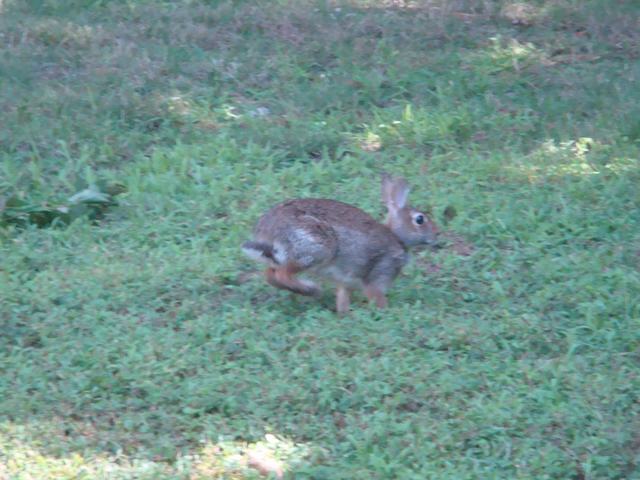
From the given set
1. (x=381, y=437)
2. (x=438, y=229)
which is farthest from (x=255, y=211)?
(x=381, y=437)

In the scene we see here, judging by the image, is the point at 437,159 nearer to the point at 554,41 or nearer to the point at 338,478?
the point at 554,41

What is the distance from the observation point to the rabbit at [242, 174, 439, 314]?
643cm

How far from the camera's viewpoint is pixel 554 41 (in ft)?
33.7

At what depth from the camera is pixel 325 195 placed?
7879mm

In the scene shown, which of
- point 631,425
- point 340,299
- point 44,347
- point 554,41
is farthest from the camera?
point 554,41

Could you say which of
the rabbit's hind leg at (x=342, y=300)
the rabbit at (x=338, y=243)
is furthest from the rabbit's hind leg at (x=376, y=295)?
the rabbit's hind leg at (x=342, y=300)

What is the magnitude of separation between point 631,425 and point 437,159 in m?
3.30

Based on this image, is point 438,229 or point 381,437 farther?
point 438,229

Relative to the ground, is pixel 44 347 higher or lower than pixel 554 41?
lower

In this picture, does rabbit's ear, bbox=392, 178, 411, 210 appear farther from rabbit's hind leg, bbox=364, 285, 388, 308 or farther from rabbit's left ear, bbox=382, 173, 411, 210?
rabbit's hind leg, bbox=364, 285, 388, 308

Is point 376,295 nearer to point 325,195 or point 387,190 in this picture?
point 387,190

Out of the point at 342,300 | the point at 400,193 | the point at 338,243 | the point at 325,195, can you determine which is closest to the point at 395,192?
the point at 400,193

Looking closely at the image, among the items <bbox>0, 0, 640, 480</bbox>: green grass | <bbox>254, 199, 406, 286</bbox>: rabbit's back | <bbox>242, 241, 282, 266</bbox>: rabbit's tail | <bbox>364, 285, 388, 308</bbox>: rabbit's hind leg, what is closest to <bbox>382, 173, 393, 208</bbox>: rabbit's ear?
<bbox>254, 199, 406, 286</bbox>: rabbit's back

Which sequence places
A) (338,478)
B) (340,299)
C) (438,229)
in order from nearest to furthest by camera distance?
(338,478) → (340,299) → (438,229)
